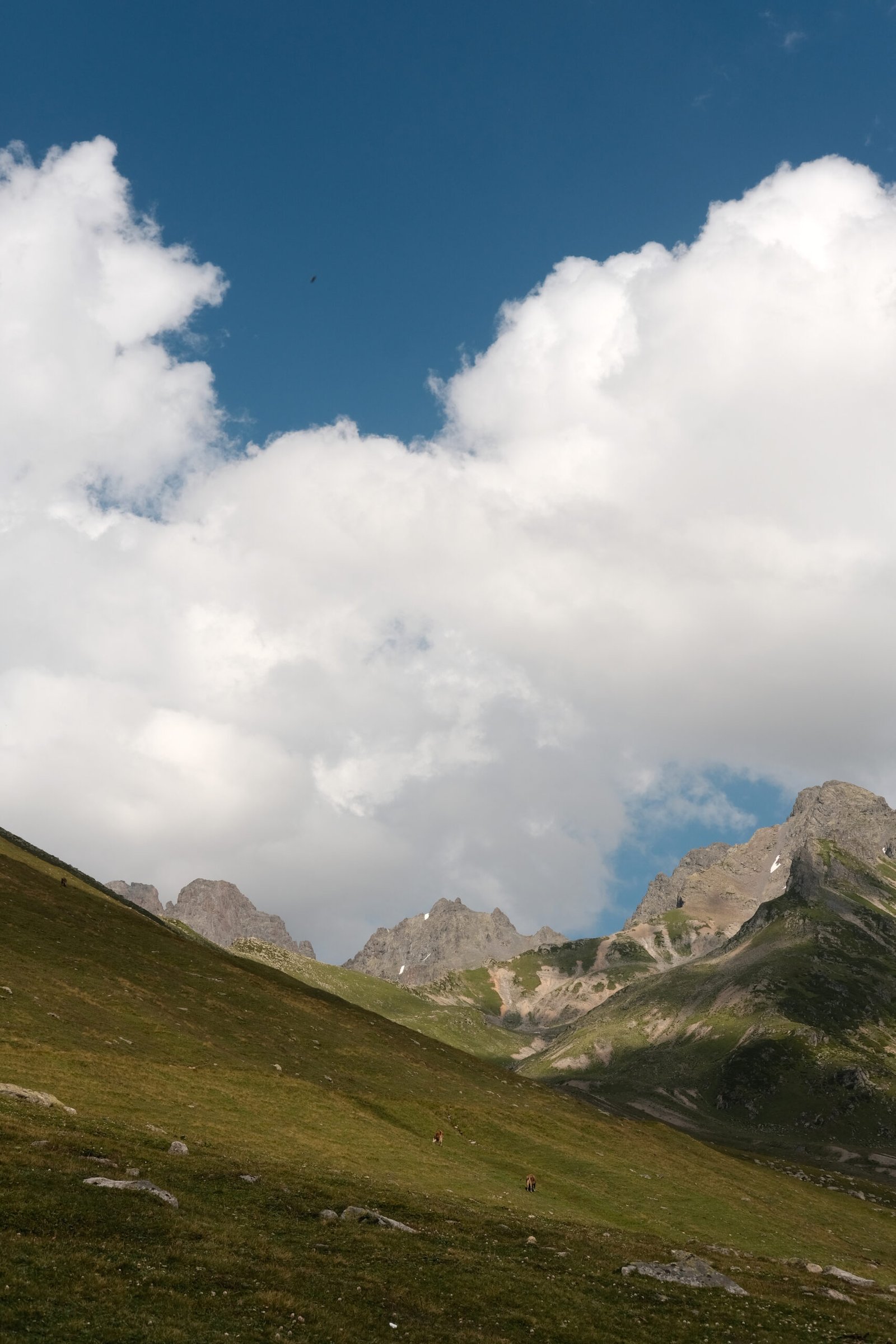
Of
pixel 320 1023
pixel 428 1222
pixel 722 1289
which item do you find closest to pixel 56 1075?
pixel 428 1222

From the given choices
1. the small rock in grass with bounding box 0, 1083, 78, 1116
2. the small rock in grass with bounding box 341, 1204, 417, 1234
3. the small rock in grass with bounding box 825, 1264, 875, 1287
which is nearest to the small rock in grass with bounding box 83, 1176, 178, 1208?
the small rock in grass with bounding box 341, 1204, 417, 1234

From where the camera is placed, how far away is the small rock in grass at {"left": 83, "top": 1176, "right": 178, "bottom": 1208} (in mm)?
34812

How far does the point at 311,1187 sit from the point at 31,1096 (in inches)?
676

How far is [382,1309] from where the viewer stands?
95.4ft

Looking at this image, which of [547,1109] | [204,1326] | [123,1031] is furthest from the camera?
[547,1109]

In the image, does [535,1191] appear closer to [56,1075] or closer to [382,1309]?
[56,1075]

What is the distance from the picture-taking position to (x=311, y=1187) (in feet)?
152

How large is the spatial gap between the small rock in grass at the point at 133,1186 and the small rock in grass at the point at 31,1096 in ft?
49.0

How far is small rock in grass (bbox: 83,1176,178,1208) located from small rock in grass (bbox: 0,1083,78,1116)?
588 inches

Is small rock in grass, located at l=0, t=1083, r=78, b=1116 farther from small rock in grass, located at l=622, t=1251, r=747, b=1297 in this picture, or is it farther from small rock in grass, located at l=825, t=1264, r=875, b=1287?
small rock in grass, located at l=825, t=1264, r=875, b=1287

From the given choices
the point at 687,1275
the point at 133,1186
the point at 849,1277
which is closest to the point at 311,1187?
the point at 133,1186

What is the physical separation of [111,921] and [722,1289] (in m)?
90.0

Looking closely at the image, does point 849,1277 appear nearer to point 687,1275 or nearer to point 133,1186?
point 687,1275

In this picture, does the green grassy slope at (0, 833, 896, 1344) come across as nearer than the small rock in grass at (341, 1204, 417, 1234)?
Yes
